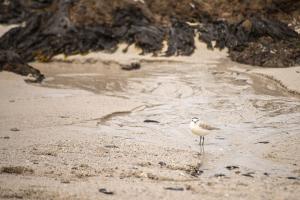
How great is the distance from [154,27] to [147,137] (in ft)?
44.2

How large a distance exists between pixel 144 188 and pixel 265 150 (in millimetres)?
3154

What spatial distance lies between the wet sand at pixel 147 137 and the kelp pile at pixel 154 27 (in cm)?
395

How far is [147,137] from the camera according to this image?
9.75 m

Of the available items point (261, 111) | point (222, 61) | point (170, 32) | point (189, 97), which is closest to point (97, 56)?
point (170, 32)

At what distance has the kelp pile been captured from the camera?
69.9 ft

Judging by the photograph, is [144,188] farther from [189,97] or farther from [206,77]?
[206,77]

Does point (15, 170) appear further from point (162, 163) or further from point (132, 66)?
point (132, 66)

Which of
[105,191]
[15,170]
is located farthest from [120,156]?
[105,191]

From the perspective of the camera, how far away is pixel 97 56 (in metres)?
21.3

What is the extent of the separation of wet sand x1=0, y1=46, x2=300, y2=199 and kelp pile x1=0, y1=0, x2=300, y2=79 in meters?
3.95

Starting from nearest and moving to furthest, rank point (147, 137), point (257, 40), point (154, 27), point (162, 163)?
point (162, 163)
point (147, 137)
point (257, 40)
point (154, 27)

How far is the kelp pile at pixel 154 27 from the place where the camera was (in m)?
21.3

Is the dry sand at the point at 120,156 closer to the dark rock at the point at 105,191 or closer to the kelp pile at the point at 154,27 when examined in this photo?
the dark rock at the point at 105,191

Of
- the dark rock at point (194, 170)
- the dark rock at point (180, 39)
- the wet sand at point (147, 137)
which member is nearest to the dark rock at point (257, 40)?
the dark rock at point (180, 39)
